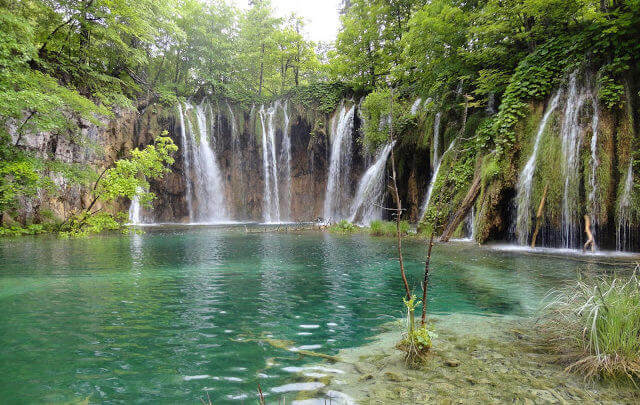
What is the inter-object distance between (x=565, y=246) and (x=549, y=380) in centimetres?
976

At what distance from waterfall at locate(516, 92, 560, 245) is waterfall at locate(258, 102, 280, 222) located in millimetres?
21030

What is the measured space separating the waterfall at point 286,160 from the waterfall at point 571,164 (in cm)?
2143

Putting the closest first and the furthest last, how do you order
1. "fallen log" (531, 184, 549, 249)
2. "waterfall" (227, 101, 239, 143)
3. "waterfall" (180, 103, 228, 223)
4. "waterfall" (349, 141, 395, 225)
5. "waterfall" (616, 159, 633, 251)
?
1. "waterfall" (616, 159, 633, 251)
2. "fallen log" (531, 184, 549, 249)
3. "waterfall" (349, 141, 395, 225)
4. "waterfall" (180, 103, 228, 223)
5. "waterfall" (227, 101, 239, 143)

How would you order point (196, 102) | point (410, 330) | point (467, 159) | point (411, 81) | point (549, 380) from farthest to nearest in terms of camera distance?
point (196, 102)
point (411, 81)
point (467, 159)
point (410, 330)
point (549, 380)

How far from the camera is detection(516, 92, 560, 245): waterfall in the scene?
11.1 m

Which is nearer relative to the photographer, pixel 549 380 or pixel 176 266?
pixel 549 380

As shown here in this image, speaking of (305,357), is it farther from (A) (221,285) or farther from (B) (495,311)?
(A) (221,285)

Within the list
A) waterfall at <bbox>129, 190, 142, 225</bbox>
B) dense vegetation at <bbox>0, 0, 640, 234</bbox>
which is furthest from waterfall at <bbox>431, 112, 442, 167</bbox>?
waterfall at <bbox>129, 190, 142, 225</bbox>

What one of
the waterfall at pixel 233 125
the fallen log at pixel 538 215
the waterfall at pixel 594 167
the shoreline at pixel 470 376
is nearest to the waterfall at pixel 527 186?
the fallen log at pixel 538 215

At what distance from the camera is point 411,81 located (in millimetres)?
21750

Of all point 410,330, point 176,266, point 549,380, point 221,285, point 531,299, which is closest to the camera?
point 549,380

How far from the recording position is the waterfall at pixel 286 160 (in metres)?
29.1

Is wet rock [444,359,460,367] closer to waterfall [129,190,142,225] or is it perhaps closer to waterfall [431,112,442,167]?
waterfall [431,112,442,167]

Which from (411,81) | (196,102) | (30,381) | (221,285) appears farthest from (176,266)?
(196,102)
